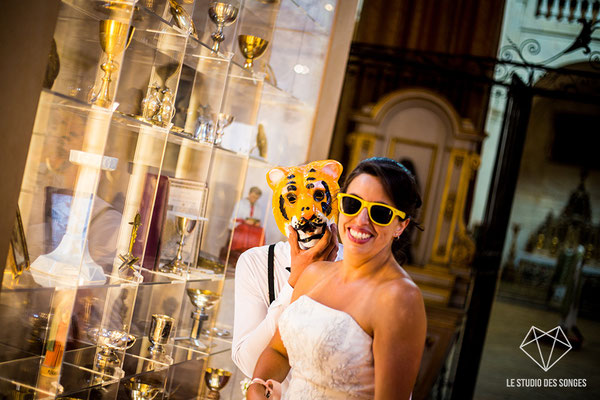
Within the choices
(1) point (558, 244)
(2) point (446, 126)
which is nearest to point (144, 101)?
(2) point (446, 126)

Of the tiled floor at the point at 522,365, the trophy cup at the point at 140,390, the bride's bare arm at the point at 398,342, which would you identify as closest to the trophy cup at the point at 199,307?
the trophy cup at the point at 140,390

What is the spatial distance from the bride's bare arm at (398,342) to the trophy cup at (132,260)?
4.21 feet

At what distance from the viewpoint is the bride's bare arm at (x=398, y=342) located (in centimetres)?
145

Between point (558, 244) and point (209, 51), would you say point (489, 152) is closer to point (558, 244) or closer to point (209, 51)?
point (558, 244)

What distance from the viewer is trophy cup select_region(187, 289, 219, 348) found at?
306cm

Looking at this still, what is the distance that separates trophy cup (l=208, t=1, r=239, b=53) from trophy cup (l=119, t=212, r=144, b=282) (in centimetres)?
88

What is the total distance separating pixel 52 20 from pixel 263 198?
6.55 ft

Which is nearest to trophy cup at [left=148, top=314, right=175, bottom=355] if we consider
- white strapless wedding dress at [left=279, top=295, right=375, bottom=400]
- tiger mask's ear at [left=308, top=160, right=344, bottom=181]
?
tiger mask's ear at [left=308, top=160, right=344, bottom=181]

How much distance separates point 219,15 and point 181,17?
0.40 metres

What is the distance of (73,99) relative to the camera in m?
2.01

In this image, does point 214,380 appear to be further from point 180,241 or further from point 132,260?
point 132,260

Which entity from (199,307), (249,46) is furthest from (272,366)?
(249,46)

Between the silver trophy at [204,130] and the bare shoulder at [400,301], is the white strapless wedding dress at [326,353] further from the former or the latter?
the silver trophy at [204,130]

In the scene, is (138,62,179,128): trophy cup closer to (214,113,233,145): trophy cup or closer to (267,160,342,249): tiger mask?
(214,113,233,145): trophy cup
